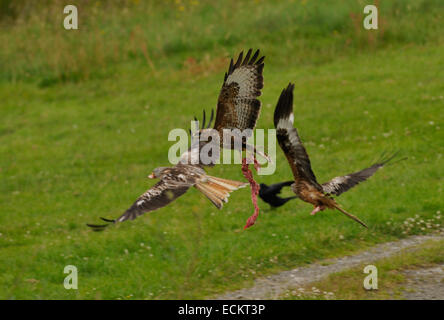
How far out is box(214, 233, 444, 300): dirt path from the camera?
8977 mm

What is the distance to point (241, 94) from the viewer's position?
25.3 ft

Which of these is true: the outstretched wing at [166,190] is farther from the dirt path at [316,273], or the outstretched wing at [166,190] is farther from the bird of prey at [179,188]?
the dirt path at [316,273]

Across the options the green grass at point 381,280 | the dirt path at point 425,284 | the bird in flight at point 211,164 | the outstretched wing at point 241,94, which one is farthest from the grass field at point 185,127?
the outstretched wing at point 241,94

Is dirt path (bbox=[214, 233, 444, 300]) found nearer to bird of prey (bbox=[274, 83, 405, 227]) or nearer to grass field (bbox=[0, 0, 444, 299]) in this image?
grass field (bbox=[0, 0, 444, 299])

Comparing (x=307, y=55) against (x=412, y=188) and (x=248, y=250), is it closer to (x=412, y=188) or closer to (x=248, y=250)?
(x=412, y=188)

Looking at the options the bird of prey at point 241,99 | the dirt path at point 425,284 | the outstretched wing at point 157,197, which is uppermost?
the bird of prey at point 241,99

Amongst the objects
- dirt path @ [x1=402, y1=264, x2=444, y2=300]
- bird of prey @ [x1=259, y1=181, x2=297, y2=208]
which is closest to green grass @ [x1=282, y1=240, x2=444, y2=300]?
dirt path @ [x1=402, y1=264, x2=444, y2=300]

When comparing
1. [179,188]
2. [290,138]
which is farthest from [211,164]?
[290,138]

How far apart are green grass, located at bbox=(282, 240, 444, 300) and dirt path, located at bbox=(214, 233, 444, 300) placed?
0.56 ft

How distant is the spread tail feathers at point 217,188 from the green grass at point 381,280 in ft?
8.51

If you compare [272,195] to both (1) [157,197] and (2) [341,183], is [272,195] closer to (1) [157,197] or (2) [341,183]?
(2) [341,183]

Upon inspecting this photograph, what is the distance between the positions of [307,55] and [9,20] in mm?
11821

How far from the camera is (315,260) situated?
998 centimetres

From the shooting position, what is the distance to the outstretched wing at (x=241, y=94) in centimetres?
756
